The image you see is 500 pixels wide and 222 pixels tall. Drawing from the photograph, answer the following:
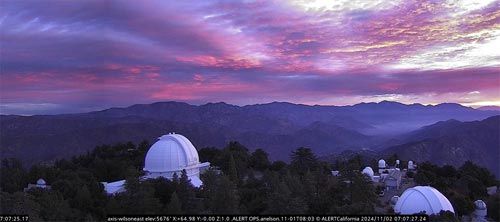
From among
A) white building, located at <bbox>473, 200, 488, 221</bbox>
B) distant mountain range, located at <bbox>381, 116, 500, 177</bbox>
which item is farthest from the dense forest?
distant mountain range, located at <bbox>381, 116, 500, 177</bbox>

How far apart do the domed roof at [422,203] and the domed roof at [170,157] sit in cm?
2482

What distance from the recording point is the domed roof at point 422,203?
30991 millimetres

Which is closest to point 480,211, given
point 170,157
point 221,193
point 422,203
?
point 422,203

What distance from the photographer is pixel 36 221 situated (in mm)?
26312

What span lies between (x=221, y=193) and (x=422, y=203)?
1648cm

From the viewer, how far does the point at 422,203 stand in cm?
3139

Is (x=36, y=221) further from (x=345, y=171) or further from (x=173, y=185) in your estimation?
(x=345, y=171)

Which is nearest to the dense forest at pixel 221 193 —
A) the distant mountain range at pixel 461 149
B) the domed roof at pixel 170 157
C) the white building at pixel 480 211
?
the white building at pixel 480 211

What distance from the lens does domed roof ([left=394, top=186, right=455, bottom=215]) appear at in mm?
30991

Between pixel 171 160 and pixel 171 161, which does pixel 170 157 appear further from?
pixel 171 161

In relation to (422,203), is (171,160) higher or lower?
higher

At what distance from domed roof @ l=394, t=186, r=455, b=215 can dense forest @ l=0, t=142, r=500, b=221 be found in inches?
70.7

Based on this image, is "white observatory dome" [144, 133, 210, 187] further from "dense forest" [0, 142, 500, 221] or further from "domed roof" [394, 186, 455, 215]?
"domed roof" [394, 186, 455, 215]

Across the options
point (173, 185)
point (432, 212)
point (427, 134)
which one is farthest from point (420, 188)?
point (427, 134)
